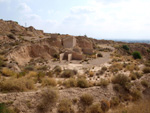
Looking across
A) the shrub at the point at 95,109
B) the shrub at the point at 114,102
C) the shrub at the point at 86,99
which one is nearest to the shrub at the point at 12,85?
the shrub at the point at 86,99

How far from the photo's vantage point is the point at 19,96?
591 cm

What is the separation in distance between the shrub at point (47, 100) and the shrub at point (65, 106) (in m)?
0.40

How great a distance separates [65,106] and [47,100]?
103cm

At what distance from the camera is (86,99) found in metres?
6.69

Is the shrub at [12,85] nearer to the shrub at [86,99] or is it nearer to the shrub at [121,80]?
the shrub at [86,99]

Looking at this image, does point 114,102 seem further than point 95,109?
Yes

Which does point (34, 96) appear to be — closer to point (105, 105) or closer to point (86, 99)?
point (86, 99)

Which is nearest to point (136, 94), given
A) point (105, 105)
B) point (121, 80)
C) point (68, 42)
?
point (121, 80)

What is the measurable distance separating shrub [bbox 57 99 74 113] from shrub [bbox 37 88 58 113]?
40 cm

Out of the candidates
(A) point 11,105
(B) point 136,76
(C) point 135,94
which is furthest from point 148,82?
(A) point 11,105

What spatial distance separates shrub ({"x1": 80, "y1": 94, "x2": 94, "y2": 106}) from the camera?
21.7 ft

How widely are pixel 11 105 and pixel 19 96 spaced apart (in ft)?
1.96

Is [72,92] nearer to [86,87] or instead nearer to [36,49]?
[86,87]

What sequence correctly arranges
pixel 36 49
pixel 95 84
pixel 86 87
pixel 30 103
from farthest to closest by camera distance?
1. pixel 36 49
2. pixel 95 84
3. pixel 86 87
4. pixel 30 103
